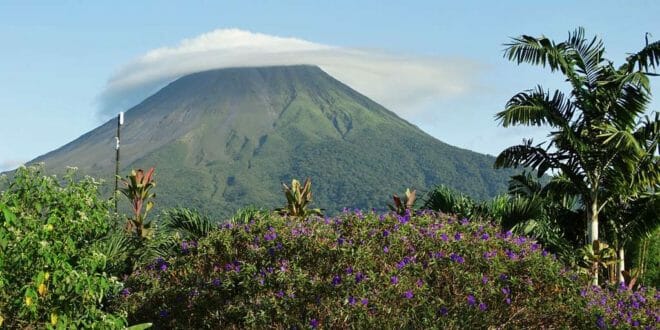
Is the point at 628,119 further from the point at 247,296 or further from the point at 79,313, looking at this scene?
Answer: the point at 79,313

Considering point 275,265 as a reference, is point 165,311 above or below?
below

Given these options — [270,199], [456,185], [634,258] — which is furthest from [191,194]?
[634,258]

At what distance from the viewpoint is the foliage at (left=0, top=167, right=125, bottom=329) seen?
23.5ft

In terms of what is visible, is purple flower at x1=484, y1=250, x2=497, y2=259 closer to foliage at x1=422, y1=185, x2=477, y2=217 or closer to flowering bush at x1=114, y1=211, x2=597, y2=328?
flowering bush at x1=114, y1=211, x2=597, y2=328

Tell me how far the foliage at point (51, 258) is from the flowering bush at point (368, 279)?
111 cm

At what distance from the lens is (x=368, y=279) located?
820 cm

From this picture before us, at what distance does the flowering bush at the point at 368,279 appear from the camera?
8195 mm

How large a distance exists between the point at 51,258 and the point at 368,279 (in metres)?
2.81

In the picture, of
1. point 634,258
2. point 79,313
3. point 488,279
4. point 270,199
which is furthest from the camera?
point 270,199

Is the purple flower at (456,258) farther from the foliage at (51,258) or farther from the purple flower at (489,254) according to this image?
the foliage at (51,258)

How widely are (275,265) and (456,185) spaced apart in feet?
630

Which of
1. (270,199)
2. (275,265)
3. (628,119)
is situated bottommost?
(270,199)

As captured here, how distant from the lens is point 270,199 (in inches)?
7534

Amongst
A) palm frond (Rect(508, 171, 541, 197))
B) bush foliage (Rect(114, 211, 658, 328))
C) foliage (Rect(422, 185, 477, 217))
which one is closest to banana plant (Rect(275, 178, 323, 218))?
foliage (Rect(422, 185, 477, 217))
